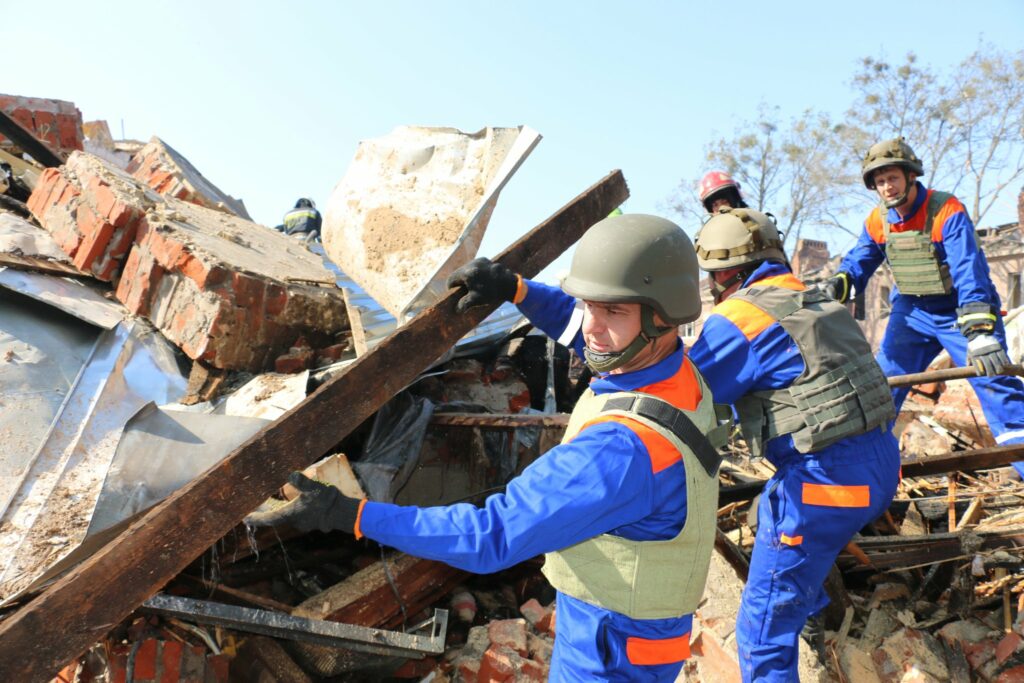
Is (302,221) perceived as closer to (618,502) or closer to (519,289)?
(519,289)

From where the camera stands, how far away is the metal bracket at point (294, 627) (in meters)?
2.20

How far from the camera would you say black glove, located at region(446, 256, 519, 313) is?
6.87 feet

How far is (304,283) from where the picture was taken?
3.56 meters

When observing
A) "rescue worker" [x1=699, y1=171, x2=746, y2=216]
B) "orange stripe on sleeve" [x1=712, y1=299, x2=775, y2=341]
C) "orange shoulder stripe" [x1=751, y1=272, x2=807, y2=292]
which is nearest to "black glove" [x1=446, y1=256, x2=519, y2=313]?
"orange stripe on sleeve" [x1=712, y1=299, x2=775, y2=341]

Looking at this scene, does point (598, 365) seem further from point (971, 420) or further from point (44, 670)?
point (971, 420)

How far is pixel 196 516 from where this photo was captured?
1.46 metres

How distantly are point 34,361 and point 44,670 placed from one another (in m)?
1.87

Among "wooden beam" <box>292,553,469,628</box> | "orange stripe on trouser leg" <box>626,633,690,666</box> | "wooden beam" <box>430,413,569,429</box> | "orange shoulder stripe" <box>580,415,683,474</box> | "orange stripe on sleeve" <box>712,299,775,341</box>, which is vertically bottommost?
"wooden beam" <box>292,553,469,628</box>

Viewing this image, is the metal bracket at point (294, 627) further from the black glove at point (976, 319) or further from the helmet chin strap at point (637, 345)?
the black glove at point (976, 319)

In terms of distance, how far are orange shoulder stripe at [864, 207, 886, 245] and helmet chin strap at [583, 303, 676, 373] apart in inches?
128

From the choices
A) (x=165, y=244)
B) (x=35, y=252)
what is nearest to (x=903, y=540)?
(x=165, y=244)

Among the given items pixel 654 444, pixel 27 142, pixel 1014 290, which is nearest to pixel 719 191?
pixel 654 444

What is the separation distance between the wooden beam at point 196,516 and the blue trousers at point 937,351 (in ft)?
10.3

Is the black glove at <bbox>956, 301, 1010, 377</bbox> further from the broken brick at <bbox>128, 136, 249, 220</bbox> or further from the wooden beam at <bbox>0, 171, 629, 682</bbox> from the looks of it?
the broken brick at <bbox>128, 136, 249, 220</bbox>
